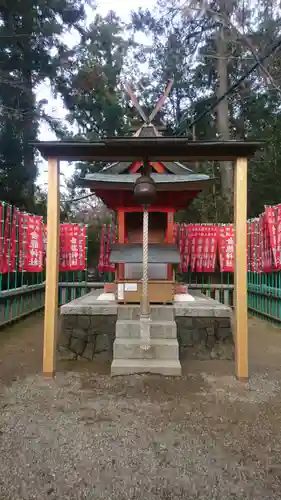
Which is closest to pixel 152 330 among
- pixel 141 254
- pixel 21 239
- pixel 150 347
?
pixel 150 347

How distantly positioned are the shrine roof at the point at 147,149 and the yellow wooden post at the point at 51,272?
0.77 feet

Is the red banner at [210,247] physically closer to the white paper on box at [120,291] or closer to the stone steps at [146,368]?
the white paper on box at [120,291]

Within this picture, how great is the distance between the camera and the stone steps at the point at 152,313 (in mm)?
5477

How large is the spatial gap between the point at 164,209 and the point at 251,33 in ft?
25.2

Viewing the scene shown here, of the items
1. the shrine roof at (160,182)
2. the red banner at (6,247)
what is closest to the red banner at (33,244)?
the red banner at (6,247)

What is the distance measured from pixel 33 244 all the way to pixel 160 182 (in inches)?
179

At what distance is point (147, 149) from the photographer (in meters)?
4.43

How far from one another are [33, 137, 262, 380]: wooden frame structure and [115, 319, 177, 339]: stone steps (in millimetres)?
967

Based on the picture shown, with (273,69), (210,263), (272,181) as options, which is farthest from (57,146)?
(272,181)

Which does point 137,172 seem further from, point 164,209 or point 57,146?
point 57,146

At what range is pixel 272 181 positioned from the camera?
14.2 m

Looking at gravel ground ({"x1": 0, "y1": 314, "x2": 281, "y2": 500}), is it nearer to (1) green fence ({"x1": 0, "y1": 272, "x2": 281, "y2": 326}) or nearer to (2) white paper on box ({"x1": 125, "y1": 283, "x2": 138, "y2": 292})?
(2) white paper on box ({"x1": 125, "y1": 283, "x2": 138, "y2": 292})

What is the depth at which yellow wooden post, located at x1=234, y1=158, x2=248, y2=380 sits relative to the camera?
173 inches

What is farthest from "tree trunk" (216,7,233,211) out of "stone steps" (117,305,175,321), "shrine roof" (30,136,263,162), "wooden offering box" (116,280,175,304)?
"shrine roof" (30,136,263,162)
